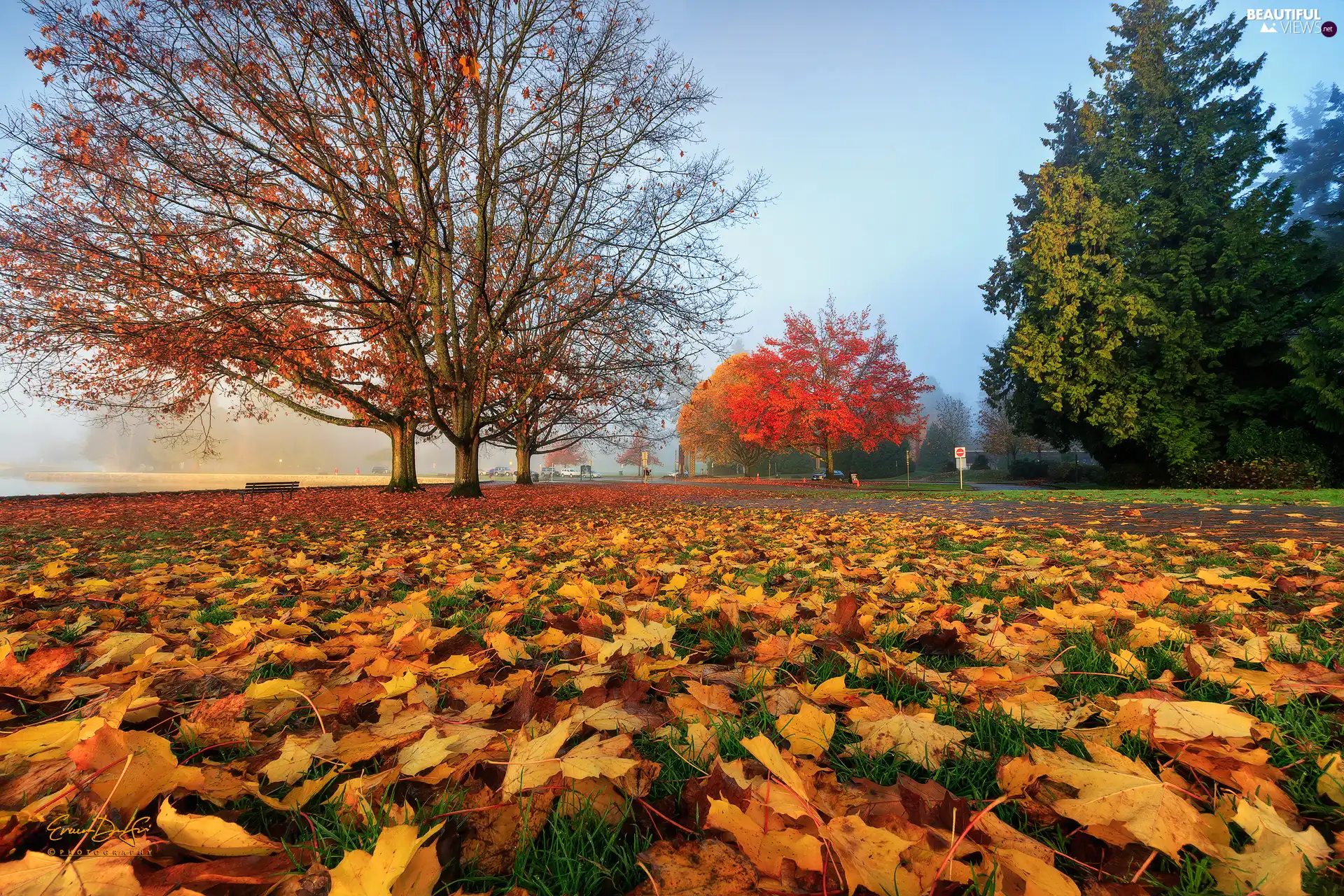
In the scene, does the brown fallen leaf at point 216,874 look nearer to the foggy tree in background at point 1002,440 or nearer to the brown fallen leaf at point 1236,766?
the brown fallen leaf at point 1236,766

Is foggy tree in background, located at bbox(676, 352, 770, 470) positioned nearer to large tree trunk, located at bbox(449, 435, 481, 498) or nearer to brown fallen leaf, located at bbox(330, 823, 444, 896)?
large tree trunk, located at bbox(449, 435, 481, 498)

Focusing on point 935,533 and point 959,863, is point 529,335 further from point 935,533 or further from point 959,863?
point 959,863

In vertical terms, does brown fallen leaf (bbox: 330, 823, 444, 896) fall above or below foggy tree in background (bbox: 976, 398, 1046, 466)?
below

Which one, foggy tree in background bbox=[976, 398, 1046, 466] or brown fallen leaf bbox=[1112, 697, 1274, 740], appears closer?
brown fallen leaf bbox=[1112, 697, 1274, 740]

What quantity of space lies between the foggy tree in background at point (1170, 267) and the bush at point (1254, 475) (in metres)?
0.54

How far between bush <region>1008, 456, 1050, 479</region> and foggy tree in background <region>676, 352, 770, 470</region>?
15.8 m

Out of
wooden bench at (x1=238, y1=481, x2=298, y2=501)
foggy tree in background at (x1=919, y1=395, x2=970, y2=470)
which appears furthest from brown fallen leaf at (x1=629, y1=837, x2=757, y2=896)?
foggy tree in background at (x1=919, y1=395, x2=970, y2=470)

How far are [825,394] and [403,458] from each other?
56.4 feet

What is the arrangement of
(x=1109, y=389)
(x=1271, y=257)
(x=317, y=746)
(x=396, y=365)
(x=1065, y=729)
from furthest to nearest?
1. (x=1109, y=389)
2. (x=1271, y=257)
3. (x=396, y=365)
4. (x=1065, y=729)
5. (x=317, y=746)

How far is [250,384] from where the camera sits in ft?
38.9

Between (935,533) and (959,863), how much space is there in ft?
16.6

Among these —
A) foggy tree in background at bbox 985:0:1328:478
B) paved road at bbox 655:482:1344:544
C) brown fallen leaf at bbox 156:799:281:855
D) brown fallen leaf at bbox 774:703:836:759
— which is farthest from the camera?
foggy tree in background at bbox 985:0:1328:478

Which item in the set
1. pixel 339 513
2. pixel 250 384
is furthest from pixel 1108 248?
pixel 250 384

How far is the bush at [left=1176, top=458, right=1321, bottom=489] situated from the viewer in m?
15.2
